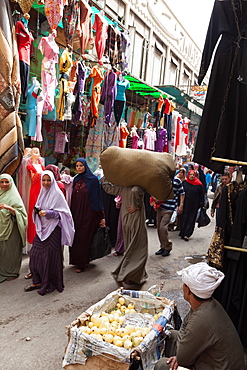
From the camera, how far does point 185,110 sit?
49.3ft

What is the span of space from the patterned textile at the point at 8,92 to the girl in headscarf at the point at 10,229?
45cm

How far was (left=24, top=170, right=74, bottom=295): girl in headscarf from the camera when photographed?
152 inches

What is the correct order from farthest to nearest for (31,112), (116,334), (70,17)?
(70,17)
(31,112)
(116,334)

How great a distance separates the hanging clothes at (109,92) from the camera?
7160 millimetres

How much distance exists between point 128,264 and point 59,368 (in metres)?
1.76

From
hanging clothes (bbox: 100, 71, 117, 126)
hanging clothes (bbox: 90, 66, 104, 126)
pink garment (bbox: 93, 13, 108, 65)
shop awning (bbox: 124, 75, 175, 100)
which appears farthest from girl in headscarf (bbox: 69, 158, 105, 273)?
shop awning (bbox: 124, 75, 175, 100)

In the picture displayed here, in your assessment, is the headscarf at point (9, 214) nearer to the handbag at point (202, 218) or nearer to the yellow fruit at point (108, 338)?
the yellow fruit at point (108, 338)

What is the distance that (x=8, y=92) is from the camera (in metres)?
4.37

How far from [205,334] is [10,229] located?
3.03 m

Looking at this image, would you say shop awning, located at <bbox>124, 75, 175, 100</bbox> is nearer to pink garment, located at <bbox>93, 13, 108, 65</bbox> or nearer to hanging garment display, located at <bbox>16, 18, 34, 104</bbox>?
pink garment, located at <bbox>93, 13, 108, 65</bbox>

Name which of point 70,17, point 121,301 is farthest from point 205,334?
point 70,17

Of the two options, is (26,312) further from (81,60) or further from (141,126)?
(141,126)

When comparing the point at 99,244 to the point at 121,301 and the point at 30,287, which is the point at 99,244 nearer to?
the point at 30,287

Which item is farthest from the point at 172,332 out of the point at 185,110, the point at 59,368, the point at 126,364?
the point at 185,110
